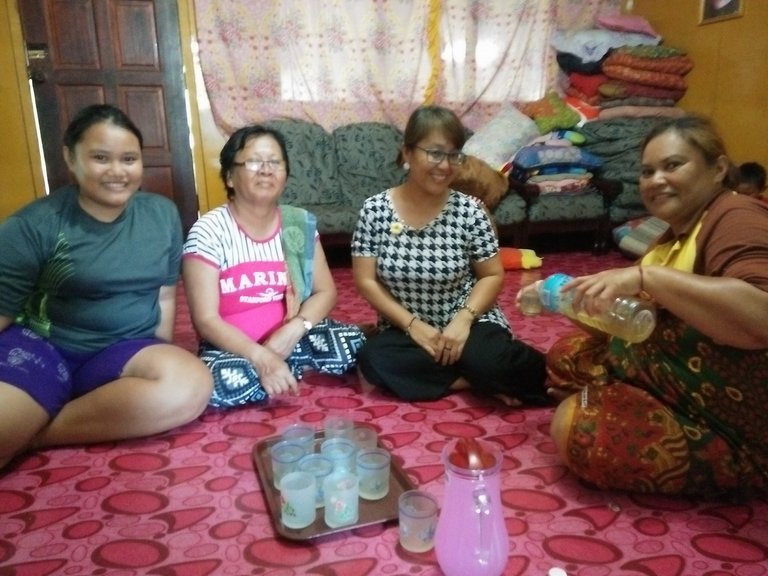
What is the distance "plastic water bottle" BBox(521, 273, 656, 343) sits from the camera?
1.34 metres

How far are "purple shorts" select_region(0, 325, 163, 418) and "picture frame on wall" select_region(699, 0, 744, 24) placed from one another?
3972 mm

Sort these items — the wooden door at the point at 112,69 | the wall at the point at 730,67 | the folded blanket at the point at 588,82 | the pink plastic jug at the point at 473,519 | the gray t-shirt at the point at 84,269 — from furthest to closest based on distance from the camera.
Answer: the folded blanket at the point at 588,82 → the wooden door at the point at 112,69 → the wall at the point at 730,67 → the gray t-shirt at the point at 84,269 → the pink plastic jug at the point at 473,519

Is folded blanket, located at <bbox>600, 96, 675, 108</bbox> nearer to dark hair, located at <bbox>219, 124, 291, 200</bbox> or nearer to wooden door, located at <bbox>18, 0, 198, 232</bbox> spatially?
wooden door, located at <bbox>18, 0, 198, 232</bbox>

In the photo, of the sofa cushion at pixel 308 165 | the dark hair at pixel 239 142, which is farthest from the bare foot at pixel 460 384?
the sofa cushion at pixel 308 165

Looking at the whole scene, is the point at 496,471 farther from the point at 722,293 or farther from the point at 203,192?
the point at 203,192

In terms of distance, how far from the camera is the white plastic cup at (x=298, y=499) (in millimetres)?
1226

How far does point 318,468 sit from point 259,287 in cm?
79

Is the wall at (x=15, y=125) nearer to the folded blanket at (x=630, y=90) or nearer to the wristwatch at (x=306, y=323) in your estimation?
the wristwatch at (x=306, y=323)

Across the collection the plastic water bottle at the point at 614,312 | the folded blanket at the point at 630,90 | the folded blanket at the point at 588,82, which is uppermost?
the folded blanket at the point at 588,82

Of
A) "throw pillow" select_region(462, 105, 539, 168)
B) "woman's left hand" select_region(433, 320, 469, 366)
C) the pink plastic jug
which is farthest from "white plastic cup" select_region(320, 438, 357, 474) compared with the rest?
"throw pillow" select_region(462, 105, 539, 168)

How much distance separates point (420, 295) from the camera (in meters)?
1.96

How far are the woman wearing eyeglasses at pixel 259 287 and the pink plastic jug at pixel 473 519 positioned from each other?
2.64 ft

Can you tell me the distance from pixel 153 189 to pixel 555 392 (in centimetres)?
325

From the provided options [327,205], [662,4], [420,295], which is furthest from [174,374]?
[662,4]
